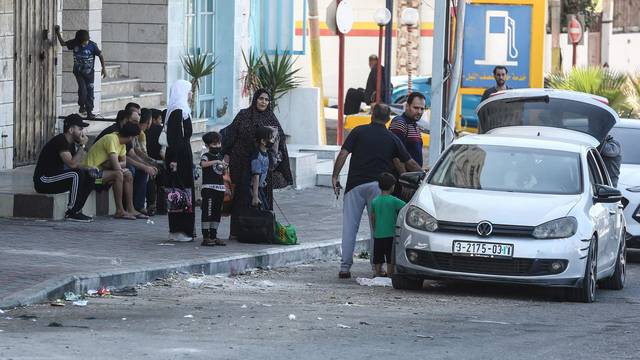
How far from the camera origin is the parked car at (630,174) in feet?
56.9

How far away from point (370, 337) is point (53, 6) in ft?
42.2

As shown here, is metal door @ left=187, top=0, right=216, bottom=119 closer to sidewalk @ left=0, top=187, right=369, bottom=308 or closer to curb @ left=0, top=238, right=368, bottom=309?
sidewalk @ left=0, top=187, right=369, bottom=308

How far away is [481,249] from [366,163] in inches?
79.6

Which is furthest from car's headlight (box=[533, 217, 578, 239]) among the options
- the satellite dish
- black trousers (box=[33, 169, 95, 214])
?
the satellite dish

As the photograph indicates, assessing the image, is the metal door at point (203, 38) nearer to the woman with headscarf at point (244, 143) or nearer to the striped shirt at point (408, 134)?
the woman with headscarf at point (244, 143)

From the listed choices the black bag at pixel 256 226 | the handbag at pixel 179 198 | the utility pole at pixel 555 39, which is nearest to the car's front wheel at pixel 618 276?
the black bag at pixel 256 226

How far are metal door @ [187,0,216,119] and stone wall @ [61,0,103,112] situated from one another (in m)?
3.78

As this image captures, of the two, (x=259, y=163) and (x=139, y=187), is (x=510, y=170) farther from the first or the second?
(x=139, y=187)

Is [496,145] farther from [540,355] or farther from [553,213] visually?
[540,355]

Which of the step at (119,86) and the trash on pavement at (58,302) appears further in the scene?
the step at (119,86)

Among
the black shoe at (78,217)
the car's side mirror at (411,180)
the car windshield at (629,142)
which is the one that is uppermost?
the car windshield at (629,142)

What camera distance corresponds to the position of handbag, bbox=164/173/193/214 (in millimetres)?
15570

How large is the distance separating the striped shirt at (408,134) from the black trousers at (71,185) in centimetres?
387

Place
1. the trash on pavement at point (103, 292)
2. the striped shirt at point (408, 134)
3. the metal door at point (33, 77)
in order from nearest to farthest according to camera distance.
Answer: the trash on pavement at point (103, 292) < the striped shirt at point (408, 134) < the metal door at point (33, 77)
